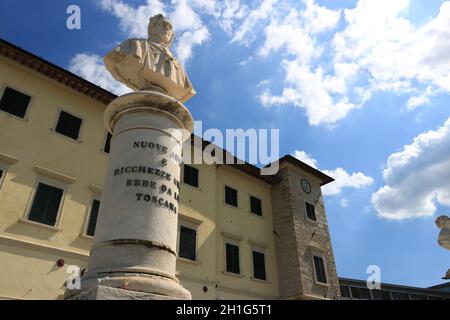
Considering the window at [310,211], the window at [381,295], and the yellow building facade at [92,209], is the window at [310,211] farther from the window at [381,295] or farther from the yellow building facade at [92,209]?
the window at [381,295]

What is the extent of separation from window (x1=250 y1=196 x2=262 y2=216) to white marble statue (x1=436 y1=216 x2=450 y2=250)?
33.3 ft

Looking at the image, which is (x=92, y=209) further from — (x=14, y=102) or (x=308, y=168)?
(x=308, y=168)

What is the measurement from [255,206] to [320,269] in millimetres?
4995

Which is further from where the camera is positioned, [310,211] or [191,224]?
[310,211]

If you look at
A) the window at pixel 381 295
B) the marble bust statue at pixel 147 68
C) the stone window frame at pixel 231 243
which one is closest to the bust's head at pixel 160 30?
the marble bust statue at pixel 147 68

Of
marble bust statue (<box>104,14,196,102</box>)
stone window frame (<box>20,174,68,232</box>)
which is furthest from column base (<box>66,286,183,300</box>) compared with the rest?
stone window frame (<box>20,174,68,232</box>)

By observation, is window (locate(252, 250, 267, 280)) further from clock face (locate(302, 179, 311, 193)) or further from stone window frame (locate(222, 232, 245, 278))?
clock face (locate(302, 179, 311, 193))

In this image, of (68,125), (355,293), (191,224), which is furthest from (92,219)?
(355,293)

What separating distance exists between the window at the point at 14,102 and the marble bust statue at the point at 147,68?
842 cm

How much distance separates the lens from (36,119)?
1271 cm

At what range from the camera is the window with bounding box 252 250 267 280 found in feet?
58.0

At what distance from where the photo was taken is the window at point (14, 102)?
478 inches

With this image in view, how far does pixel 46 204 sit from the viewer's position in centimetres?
1162

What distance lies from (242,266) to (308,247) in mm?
4525
